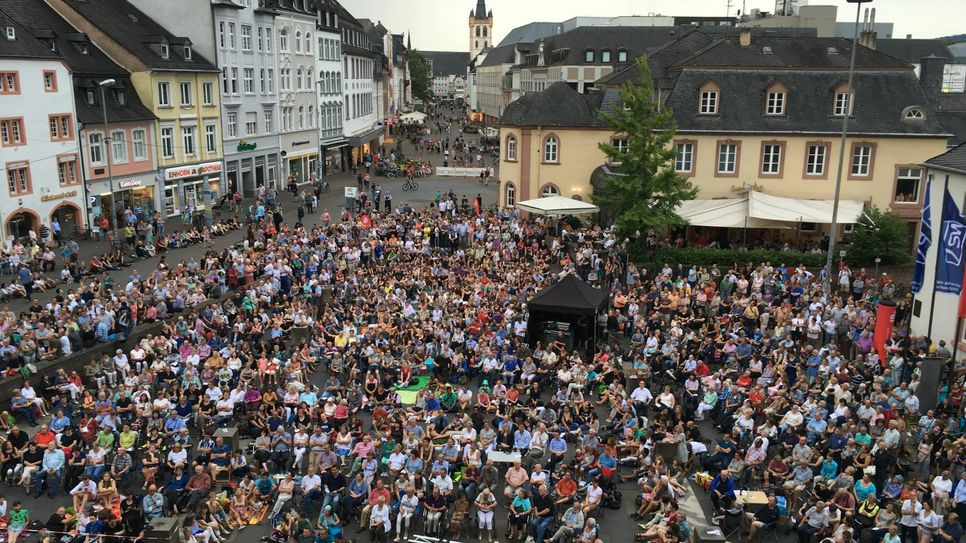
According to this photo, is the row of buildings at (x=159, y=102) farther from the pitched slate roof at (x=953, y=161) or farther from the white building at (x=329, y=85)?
the pitched slate roof at (x=953, y=161)

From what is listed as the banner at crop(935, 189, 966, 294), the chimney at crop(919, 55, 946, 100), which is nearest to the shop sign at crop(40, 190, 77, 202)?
the banner at crop(935, 189, 966, 294)

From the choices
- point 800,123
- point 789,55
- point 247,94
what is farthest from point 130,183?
point 789,55

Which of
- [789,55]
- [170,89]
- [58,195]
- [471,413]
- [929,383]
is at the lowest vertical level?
[471,413]

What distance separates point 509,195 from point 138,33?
75.9 feet

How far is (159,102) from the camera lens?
4353 cm

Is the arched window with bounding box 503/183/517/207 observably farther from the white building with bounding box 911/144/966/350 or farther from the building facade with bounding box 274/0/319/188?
the white building with bounding box 911/144/966/350

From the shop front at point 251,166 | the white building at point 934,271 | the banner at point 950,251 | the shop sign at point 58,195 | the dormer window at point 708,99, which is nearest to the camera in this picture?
the banner at point 950,251

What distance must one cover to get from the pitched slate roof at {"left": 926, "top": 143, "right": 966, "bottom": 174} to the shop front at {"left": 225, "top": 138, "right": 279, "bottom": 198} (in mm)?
40598

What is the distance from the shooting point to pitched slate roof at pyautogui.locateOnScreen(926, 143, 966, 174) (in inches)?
898

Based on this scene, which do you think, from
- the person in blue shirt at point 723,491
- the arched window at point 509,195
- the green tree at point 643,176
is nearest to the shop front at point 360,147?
the arched window at point 509,195

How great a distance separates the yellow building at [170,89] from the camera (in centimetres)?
4184

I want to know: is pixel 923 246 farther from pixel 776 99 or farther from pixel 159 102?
pixel 159 102

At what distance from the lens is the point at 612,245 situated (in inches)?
1336

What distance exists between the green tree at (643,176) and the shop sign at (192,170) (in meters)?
25.3
